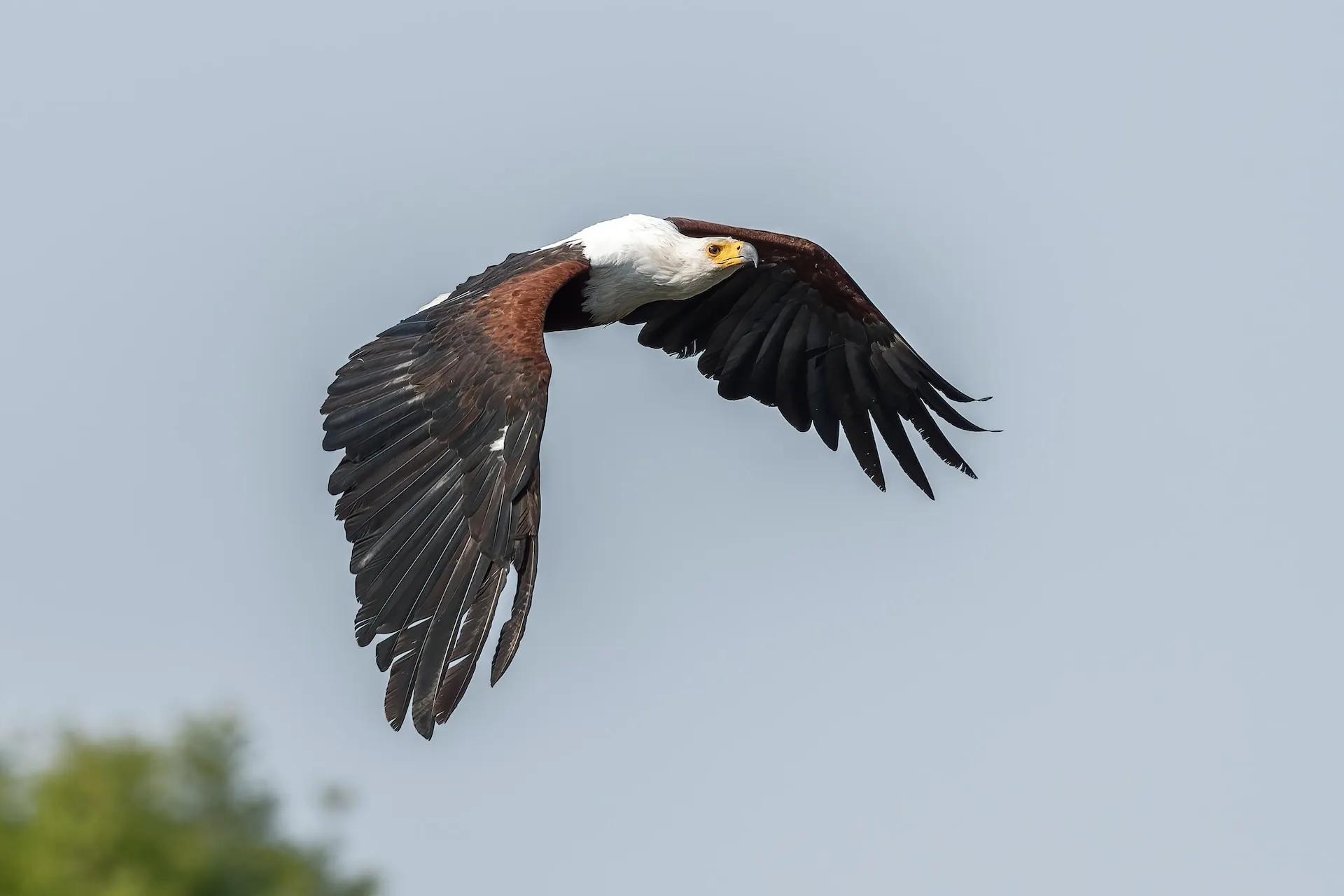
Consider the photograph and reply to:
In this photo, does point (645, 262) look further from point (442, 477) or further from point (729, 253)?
point (442, 477)

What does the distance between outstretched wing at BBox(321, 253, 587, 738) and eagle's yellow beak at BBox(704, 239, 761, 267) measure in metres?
1.32

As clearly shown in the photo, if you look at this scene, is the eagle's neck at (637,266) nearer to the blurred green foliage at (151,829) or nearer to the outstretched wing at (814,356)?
the outstretched wing at (814,356)

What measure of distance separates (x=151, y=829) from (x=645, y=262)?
12054 mm

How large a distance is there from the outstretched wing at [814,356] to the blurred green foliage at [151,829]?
31.1ft

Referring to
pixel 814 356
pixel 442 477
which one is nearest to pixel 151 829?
pixel 814 356

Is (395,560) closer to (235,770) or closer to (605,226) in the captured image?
(605,226)

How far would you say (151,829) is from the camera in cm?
2283

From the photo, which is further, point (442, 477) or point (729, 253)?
point (729, 253)

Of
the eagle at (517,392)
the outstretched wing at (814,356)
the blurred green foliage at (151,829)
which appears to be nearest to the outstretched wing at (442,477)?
the eagle at (517,392)

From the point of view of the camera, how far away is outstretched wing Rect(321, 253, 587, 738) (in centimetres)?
1038

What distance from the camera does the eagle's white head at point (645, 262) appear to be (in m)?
13.2

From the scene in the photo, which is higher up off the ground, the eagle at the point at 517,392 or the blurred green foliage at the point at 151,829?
the blurred green foliage at the point at 151,829

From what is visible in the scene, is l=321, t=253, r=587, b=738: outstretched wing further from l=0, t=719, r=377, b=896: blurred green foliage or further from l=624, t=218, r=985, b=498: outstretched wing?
l=0, t=719, r=377, b=896: blurred green foliage

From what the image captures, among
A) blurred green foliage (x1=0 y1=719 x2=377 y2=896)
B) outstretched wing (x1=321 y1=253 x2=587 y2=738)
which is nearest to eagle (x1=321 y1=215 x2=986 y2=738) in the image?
outstretched wing (x1=321 y1=253 x2=587 y2=738)
